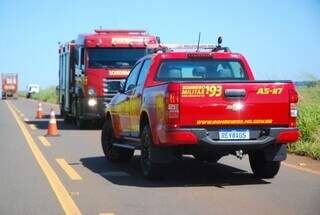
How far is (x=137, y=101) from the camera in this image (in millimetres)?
10586

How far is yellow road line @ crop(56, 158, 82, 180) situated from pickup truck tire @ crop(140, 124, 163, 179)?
111cm

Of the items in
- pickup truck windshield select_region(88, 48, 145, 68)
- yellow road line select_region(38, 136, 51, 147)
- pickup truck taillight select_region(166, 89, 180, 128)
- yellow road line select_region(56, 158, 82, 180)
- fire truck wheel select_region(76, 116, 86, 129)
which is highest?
pickup truck windshield select_region(88, 48, 145, 68)

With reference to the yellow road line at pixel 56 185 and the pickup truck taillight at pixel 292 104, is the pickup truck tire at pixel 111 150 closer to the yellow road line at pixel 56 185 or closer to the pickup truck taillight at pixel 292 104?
the yellow road line at pixel 56 185

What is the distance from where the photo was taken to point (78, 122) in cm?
2233

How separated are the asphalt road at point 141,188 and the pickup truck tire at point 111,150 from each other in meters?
0.16

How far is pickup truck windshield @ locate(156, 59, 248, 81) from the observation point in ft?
34.7

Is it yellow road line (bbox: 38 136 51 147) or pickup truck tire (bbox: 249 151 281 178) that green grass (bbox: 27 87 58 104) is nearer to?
yellow road line (bbox: 38 136 51 147)

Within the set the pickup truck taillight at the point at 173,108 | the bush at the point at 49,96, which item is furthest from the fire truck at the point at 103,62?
the bush at the point at 49,96

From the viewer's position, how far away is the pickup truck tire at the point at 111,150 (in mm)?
12477

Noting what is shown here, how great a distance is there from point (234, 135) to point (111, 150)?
13.0ft

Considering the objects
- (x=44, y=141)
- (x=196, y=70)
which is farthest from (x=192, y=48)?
(x=44, y=141)

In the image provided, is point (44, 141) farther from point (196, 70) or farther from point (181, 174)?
point (196, 70)

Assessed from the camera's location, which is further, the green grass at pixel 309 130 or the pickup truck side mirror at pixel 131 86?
the green grass at pixel 309 130

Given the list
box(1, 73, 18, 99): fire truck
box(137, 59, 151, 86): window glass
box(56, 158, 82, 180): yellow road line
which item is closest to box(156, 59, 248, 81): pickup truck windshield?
box(137, 59, 151, 86): window glass
